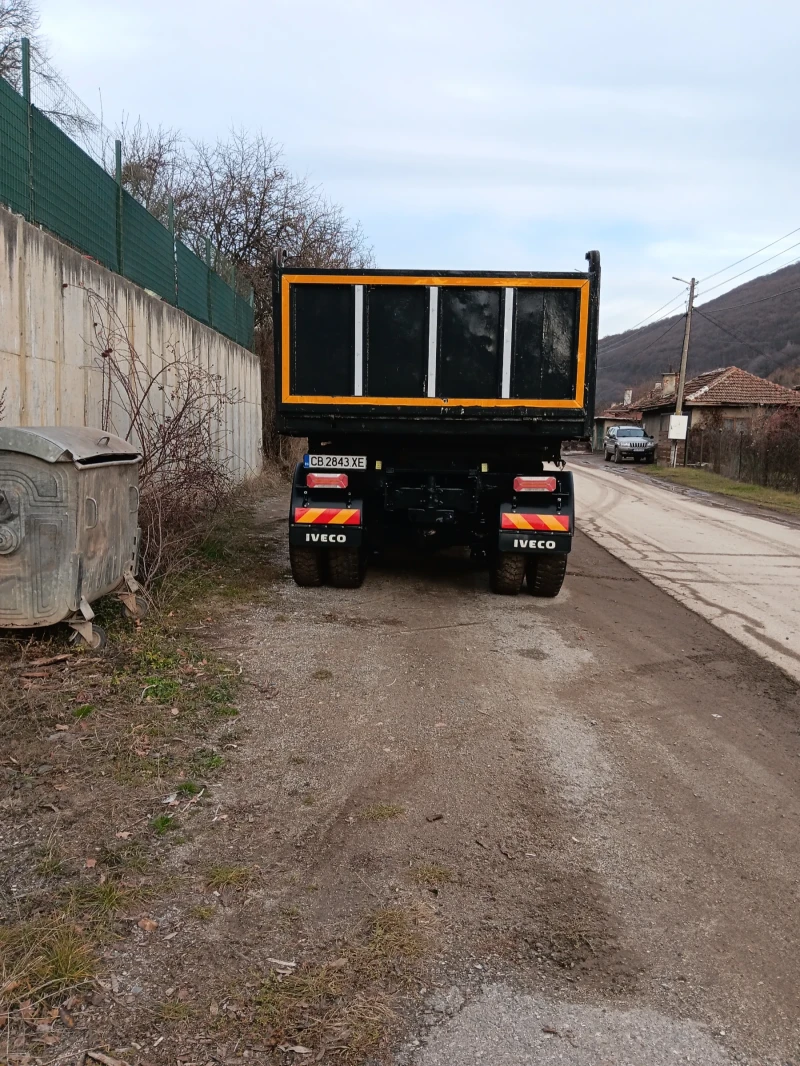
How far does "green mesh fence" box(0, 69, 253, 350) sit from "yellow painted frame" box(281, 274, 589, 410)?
7.38ft

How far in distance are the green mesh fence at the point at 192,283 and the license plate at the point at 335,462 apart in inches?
226

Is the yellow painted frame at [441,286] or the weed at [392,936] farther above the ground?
the yellow painted frame at [441,286]

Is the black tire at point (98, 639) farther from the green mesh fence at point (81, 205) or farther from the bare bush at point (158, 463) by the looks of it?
the green mesh fence at point (81, 205)

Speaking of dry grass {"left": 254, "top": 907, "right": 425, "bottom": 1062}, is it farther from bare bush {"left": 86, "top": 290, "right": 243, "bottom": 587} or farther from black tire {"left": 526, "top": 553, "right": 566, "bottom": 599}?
black tire {"left": 526, "top": 553, "right": 566, "bottom": 599}

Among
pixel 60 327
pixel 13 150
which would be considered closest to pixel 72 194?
pixel 13 150

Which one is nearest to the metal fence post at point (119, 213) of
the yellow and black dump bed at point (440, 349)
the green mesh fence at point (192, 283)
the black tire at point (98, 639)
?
the green mesh fence at point (192, 283)

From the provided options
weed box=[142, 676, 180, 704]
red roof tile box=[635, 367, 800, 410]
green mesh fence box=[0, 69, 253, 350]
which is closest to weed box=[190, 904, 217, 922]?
weed box=[142, 676, 180, 704]

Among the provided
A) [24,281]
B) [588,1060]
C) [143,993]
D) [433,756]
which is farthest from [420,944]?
[24,281]

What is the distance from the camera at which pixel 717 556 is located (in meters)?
11.0

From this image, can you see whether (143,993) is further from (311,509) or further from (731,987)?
(311,509)

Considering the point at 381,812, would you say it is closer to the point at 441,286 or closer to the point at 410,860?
the point at 410,860

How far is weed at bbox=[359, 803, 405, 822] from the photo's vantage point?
135 inches

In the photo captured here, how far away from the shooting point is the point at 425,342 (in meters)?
7.14

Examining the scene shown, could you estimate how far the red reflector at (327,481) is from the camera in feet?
24.7
